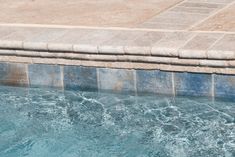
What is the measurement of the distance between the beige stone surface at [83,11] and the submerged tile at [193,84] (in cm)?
158

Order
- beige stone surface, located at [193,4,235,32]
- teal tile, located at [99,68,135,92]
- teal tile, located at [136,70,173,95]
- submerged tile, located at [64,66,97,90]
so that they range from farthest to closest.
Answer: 1. beige stone surface, located at [193,4,235,32]
2. submerged tile, located at [64,66,97,90]
3. teal tile, located at [99,68,135,92]
4. teal tile, located at [136,70,173,95]

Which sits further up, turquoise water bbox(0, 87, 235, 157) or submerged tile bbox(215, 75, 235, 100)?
submerged tile bbox(215, 75, 235, 100)


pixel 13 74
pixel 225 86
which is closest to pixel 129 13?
pixel 13 74

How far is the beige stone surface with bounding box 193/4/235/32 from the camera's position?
7414 mm

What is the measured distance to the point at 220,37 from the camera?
694 cm

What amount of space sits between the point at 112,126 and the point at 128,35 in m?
1.54

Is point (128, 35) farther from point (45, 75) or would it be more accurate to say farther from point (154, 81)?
point (45, 75)

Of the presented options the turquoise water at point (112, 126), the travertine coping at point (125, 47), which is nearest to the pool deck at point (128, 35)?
the travertine coping at point (125, 47)

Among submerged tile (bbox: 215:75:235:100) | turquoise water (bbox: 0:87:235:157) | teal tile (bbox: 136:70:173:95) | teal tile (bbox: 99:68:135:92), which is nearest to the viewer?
turquoise water (bbox: 0:87:235:157)

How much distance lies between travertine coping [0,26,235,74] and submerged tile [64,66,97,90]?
4.0 inches

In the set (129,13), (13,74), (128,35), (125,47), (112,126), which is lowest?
(112,126)

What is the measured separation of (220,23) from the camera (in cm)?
766

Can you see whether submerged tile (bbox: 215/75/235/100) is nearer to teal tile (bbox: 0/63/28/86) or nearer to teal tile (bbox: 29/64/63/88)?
teal tile (bbox: 29/64/63/88)

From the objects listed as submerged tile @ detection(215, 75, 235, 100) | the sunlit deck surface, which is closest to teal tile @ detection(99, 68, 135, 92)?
submerged tile @ detection(215, 75, 235, 100)
